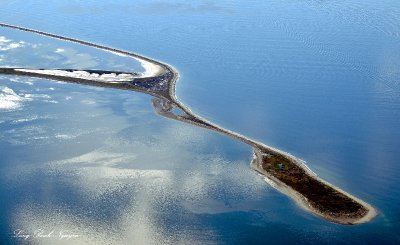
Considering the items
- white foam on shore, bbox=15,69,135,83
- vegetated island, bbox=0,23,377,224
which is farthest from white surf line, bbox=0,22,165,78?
white foam on shore, bbox=15,69,135,83

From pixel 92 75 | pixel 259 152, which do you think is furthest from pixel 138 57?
pixel 259 152

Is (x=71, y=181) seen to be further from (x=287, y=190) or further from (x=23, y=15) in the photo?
(x=23, y=15)

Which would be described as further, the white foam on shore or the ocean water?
the white foam on shore

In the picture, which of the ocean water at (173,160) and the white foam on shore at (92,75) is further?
the white foam on shore at (92,75)

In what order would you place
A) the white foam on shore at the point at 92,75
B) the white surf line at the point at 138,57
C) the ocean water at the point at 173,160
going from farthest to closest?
the white surf line at the point at 138,57, the white foam on shore at the point at 92,75, the ocean water at the point at 173,160

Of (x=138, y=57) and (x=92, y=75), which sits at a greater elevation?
(x=138, y=57)

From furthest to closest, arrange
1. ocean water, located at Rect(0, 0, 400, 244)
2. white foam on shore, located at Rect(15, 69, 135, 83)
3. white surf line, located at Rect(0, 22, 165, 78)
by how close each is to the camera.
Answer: white surf line, located at Rect(0, 22, 165, 78) → white foam on shore, located at Rect(15, 69, 135, 83) → ocean water, located at Rect(0, 0, 400, 244)

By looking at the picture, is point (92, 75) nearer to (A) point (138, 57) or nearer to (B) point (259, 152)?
(A) point (138, 57)

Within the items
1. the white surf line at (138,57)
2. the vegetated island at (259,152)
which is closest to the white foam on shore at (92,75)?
the vegetated island at (259,152)

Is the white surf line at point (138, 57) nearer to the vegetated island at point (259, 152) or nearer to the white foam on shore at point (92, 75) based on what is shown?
the vegetated island at point (259, 152)

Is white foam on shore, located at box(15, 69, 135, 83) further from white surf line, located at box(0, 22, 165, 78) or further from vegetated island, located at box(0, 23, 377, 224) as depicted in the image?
white surf line, located at box(0, 22, 165, 78)
